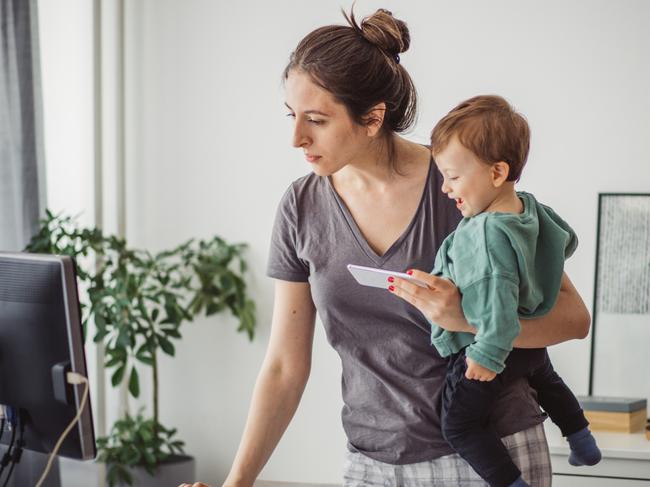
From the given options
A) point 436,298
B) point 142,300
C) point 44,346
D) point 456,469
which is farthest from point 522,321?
point 142,300

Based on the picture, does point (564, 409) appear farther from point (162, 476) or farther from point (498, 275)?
point (162, 476)

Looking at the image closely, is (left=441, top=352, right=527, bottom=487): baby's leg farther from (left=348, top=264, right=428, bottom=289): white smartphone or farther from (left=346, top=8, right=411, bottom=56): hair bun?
(left=346, top=8, right=411, bottom=56): hair bun

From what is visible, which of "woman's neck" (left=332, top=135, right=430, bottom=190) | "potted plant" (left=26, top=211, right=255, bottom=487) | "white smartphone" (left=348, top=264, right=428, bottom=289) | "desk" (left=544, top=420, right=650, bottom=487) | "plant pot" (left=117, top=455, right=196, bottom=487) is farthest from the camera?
"plant pot" (left=117, top=455, right=196, bottom=487)

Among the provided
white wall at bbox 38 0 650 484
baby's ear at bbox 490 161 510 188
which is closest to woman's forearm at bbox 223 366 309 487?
baby's ear at bbox 490 161 510 188

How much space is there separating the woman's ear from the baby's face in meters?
0.12

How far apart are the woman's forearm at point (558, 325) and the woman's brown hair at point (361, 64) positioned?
0.41m

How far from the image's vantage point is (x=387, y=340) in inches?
59.2

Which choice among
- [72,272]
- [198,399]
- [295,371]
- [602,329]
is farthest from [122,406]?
[72,272]

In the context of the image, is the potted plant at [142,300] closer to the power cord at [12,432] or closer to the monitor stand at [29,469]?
the monitor stand at [29,469]

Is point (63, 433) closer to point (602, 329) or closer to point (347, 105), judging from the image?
point (347, 105)

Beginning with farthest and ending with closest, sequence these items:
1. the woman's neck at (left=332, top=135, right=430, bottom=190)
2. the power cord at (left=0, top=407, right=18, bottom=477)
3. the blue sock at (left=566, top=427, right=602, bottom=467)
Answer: the blue sock at (left=566, top=427, right=602, bottom=467) → the woman's neck at (left=332, top=135, right=430, bottom=190) → the power cord at (left=0, top=407, right=18, bottom=477)

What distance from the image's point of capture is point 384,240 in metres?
1.52

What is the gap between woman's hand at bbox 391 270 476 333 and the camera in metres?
1.32

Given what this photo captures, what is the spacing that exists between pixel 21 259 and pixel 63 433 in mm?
282
